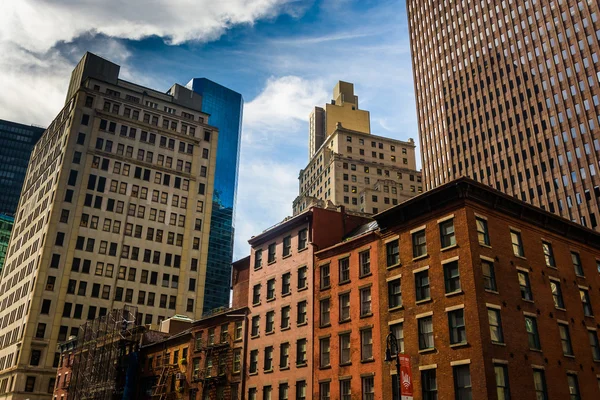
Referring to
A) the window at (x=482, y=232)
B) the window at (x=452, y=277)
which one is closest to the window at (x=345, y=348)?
the window at (x=452, y=277)

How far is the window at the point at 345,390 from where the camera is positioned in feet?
136

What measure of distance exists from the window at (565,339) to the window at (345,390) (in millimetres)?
15233

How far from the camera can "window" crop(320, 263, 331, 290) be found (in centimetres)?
4730

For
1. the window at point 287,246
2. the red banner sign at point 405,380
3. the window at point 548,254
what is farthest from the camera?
the window at point 287,246

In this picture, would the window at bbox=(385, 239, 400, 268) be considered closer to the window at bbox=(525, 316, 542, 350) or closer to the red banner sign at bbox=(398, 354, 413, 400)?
the window at bbox=(525, 316, 542, 350)

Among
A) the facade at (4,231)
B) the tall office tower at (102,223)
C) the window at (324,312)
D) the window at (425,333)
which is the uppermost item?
the facade at (4,231)

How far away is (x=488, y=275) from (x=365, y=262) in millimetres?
10418

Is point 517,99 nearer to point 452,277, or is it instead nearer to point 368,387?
point 452,277

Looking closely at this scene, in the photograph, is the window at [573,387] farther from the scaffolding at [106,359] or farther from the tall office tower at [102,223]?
the tall office tower at [102,223]

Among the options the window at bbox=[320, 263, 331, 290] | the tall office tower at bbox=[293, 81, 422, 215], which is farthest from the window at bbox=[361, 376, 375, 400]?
the tall office tower at bbox=[293, 81, 422, 215]

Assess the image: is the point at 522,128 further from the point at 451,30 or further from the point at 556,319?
the point at 556,319

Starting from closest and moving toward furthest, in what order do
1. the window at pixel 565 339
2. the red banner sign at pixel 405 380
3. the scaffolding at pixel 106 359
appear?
1. the red banner sign at pixel 405 380
2. the window at pixel 565 339
3. the scaffolding at pixel 106 359

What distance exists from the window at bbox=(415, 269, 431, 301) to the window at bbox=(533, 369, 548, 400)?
826 centimetres

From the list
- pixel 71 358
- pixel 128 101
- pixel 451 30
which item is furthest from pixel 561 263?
pixel 451 30
